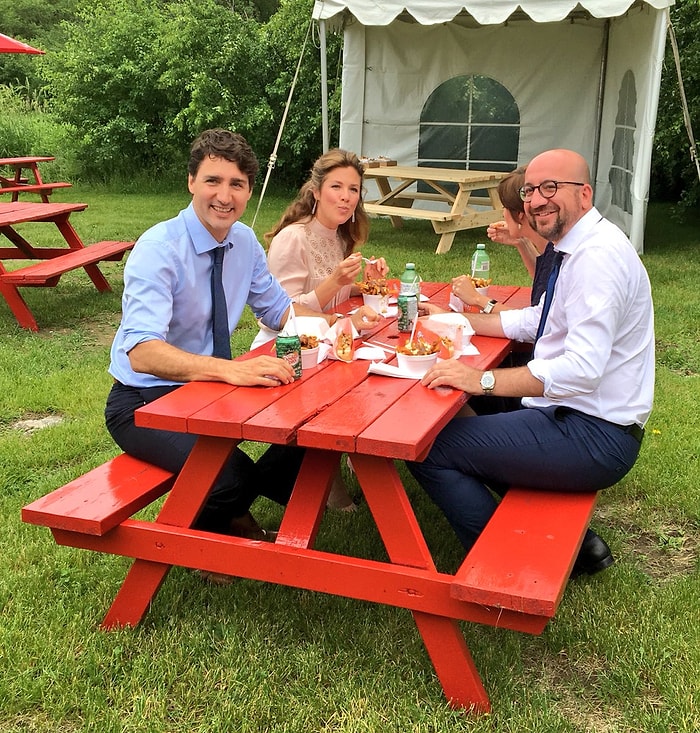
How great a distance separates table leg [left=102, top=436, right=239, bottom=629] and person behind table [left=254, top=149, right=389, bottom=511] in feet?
3.52

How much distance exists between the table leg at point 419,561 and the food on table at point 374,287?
4.60 feet

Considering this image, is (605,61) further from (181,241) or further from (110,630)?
(110,630)

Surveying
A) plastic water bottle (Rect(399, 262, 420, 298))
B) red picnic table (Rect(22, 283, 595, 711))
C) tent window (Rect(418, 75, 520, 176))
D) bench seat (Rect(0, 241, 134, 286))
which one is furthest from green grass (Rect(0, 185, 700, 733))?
tent window (Rect(418, 75, 520, 176))

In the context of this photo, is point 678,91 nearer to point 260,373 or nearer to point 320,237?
point 320,237

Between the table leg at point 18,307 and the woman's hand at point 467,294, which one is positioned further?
the table leg at point 18,307

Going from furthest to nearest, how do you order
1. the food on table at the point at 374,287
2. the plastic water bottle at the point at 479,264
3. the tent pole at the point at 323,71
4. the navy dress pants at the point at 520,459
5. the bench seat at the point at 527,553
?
the tent pole at the point at 323,71 < the plastic water bottle at the point at 479,264 < the food on table at the point at 374,287 < the navy dress pants at the point at 520,459 < the bench seat at the point at 527,553

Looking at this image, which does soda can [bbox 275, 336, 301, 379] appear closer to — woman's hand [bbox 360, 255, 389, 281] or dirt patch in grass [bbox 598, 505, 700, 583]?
woman's hand [bbox 360, 255, 389, 281]

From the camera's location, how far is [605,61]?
10031 millimetres

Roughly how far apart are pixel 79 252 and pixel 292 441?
16.4 feet

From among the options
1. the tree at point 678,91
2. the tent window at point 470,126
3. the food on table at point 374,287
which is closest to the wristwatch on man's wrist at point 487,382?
the food on table at point 374,287

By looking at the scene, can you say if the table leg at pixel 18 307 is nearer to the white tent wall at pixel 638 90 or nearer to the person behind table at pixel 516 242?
the person behind table at pixel 516 242

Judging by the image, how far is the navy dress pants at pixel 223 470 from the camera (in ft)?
8.41

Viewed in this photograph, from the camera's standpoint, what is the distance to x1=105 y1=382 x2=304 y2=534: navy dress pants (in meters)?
2.56

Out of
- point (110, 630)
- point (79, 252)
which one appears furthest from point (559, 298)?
point (79, 252)
